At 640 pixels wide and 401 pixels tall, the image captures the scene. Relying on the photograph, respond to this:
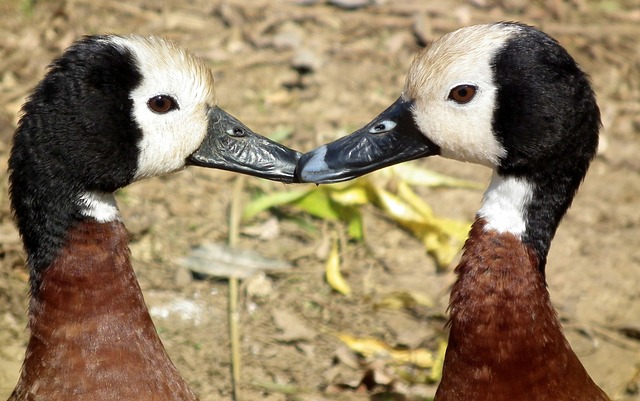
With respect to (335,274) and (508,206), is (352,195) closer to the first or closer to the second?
(335,274)

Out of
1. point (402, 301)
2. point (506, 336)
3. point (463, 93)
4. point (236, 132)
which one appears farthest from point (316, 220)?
point (506, 336)

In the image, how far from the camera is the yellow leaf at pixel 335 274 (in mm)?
5996

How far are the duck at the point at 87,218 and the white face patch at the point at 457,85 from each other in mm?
1055

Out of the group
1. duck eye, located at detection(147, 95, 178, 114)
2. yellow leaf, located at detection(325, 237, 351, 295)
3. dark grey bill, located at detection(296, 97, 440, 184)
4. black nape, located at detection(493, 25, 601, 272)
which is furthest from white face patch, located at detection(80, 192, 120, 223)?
yellow leaf, located at detection(325, 237, 351, 295)

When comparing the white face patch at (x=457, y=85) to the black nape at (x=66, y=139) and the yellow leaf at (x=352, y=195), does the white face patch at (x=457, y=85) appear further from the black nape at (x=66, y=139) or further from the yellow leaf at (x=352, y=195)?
the yellow leaf at (x=352, y=195)

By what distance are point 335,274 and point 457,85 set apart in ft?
7.79

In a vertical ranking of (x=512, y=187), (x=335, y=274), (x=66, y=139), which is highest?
(x=512, y=187)

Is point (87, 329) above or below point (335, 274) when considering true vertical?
above

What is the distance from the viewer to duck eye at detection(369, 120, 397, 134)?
166 inches

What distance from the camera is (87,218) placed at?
152 inches

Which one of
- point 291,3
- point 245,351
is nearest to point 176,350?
point 245,351

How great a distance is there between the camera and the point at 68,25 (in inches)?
317

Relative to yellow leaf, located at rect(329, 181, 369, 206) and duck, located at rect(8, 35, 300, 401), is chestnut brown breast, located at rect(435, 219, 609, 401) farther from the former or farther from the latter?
yellow leaf, located at rect(329, 181, 369, 206)

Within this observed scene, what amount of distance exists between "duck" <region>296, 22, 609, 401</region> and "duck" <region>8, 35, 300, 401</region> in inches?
46.6
